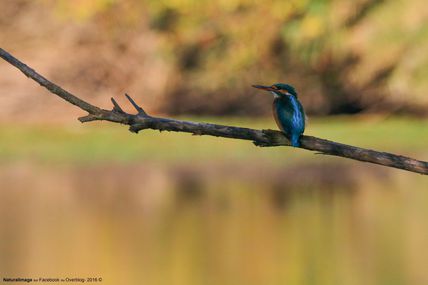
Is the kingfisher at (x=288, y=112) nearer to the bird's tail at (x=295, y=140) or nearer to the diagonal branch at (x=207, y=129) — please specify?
the bird's tail at (x=295, y=140)

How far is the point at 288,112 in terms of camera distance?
4.45 metres

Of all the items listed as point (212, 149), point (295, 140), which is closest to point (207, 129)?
point (295, 140)

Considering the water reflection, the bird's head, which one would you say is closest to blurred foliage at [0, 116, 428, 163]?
the water reflection

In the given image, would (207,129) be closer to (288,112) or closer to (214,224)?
(288,112)

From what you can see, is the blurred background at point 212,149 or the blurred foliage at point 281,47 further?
the blurred foliage at point 281,47

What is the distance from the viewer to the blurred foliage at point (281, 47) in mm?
13031

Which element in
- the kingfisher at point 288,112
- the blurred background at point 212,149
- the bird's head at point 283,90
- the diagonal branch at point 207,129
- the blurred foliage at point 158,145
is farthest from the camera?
the blurred foliage at point 158,145

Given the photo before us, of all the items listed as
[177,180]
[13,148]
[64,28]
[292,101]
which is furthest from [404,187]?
[292,101]

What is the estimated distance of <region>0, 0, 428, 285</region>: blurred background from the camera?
7.84m

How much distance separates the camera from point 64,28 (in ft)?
46.5

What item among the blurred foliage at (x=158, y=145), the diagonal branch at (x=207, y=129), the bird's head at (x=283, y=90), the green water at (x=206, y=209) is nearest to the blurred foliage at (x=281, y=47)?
the green water at (x=206, y=209)

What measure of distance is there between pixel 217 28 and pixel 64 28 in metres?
2.03

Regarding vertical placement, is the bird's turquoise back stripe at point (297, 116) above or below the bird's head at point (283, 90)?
below

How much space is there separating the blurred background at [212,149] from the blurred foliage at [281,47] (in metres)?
0.02
